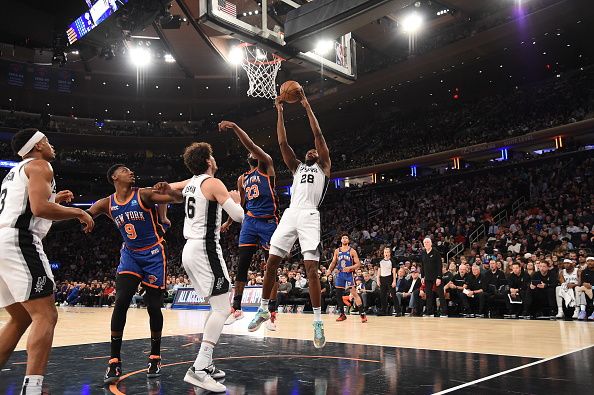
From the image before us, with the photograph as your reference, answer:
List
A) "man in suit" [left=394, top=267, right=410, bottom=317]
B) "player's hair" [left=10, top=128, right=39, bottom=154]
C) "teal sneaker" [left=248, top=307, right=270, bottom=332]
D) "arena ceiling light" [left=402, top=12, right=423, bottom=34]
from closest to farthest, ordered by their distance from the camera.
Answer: "player's hair" [left=10, top=128, right=39, bottom=154] < "teal sneaker" [left=248, top=307, right=270, bottom=332] < "man in suit" [left=394, top=267, right=410, bottom=317] < "arena ceiling light" [left=402, top=12, right=423, bottom=34]

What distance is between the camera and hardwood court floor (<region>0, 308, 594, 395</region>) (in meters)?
3.75

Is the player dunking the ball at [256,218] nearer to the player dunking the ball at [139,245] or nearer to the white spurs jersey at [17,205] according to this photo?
the player dunking the ball at [139,245]

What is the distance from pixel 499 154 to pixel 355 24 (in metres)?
18.5

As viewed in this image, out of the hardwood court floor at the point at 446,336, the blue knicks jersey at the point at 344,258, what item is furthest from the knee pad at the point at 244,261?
the blue knicks jersey at the point at 344,258

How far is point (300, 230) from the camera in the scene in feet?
17.9

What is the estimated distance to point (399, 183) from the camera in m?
24.0

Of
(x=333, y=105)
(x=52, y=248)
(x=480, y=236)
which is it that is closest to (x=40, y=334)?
(x=480, y=236)

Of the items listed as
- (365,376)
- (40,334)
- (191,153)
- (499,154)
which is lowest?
(365,376)

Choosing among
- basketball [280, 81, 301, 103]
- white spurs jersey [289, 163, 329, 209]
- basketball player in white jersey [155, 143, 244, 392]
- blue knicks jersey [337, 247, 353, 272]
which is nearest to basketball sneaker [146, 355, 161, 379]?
basketball player in white jersey [155, 143, 244, 392]

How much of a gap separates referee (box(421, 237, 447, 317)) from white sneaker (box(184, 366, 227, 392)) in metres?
8.13

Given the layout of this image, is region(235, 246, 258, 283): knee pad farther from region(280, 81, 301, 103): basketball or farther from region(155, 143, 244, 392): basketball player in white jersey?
region(280, 81, 301, 103): basketball

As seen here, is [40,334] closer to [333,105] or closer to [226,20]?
[226,20]

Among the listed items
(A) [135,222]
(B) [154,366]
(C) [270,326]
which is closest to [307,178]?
(C) [270,326]

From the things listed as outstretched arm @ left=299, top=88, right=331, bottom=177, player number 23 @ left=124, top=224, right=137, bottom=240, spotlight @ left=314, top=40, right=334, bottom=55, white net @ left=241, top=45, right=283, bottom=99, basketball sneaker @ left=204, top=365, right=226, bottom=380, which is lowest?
basketball sneaker @ left=204, top=365, right=226, bottom=380
